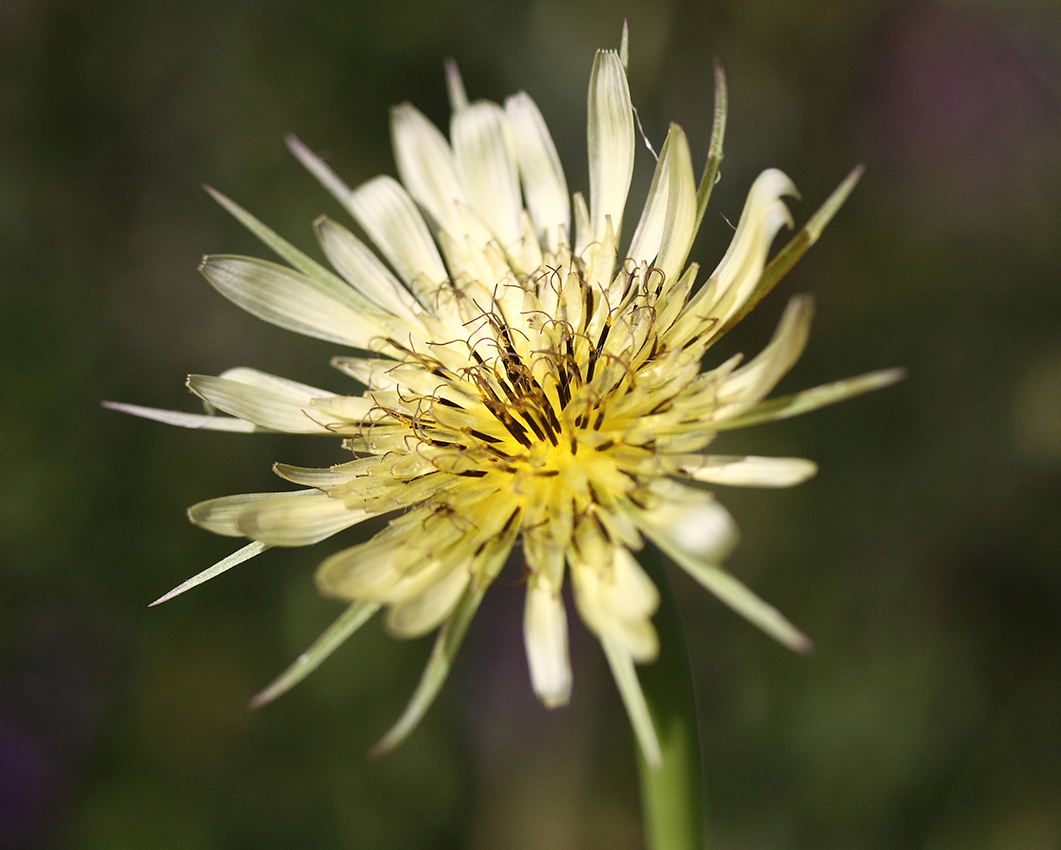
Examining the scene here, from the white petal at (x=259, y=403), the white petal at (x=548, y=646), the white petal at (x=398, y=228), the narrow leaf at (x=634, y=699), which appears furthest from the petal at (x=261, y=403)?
the narrow leaf at (x=634, y=699)

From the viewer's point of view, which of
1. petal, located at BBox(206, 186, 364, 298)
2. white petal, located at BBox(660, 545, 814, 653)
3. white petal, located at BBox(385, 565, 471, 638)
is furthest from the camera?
petal, located at BBox(206, 186, 364, 298)

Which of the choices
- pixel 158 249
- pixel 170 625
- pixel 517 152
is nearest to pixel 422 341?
pixel 517 152

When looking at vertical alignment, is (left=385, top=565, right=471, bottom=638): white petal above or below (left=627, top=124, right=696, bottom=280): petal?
below

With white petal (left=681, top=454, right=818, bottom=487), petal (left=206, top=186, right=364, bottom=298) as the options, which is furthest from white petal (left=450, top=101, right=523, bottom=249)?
white petal (left=681, top=454, right=818, bottom=487)

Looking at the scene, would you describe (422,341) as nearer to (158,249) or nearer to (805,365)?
(805,365)

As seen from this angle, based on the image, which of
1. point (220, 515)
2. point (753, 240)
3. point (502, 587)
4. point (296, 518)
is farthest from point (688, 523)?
point (502, 587)

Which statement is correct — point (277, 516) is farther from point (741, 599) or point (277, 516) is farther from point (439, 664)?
point (741, 599)

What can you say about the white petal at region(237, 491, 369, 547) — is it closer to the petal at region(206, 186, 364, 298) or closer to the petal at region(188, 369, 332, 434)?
the petal at region(188, 369, 332, 434)
